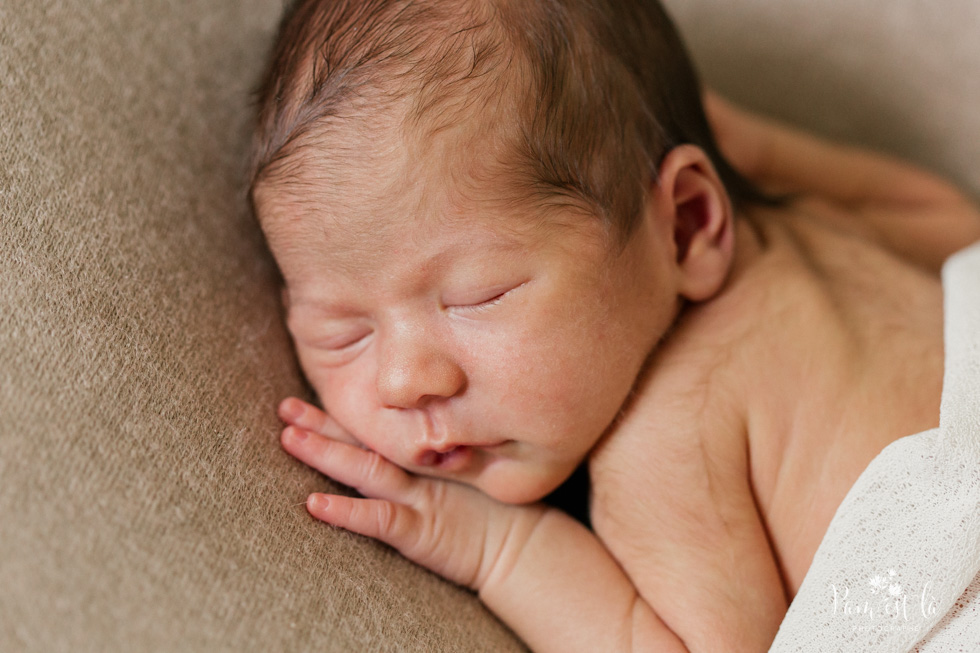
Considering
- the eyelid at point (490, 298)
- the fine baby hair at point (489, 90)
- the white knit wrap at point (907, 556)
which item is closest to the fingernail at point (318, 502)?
the eyelid at point (490, 298)

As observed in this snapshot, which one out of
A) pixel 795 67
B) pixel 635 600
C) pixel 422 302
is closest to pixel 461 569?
pixel 635 600

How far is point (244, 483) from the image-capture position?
0.78m

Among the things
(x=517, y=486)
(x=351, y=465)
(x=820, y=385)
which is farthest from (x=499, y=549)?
(x=820, y=385)

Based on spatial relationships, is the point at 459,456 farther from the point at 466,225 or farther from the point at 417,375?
the point at 466,225

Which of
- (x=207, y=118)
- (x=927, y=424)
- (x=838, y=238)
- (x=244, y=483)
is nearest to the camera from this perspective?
(x=244, y=483)

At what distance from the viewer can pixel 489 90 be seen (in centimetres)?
85

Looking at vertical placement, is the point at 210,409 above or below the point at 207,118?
below

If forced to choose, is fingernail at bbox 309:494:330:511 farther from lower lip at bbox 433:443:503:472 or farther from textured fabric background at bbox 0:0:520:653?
lower lip at bbox 433:443:503:472

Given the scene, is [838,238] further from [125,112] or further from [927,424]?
[125,112]

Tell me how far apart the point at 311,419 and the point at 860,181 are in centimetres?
107

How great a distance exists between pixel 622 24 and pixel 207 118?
541 mm

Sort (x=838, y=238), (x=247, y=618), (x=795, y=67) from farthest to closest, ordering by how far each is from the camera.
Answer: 1. (x=795, y=67)
2. (x=838, y=238)
3. (x=247, y=618)

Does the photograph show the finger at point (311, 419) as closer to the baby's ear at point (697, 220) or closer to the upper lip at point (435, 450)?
the upper lip at point (435, 450)

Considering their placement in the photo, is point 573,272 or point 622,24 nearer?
point 573,272
